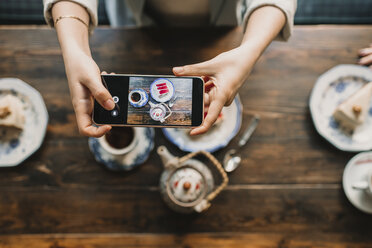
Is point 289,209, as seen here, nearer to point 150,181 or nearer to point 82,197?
point 150,181

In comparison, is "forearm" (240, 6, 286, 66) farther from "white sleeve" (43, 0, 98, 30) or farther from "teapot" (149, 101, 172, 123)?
"white sleeve" (43, 0, 98, 30)

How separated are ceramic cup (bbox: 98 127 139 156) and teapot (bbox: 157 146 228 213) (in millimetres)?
114

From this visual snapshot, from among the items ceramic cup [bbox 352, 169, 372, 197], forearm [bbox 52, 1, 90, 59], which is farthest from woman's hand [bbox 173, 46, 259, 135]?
ceramic cup [bbox 352, 169, 372, 197]

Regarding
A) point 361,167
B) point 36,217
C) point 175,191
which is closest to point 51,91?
point 36,217

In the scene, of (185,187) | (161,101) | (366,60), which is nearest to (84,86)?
(161,101)

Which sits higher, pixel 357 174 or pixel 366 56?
pixel 366 56

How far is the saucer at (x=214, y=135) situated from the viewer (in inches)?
37.5

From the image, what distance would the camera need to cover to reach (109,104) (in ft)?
2.23

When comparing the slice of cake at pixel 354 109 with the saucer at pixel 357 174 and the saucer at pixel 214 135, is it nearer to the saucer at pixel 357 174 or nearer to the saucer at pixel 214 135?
the saucer at pixel 357 174

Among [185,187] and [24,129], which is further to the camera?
[24,129]

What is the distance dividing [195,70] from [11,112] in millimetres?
675

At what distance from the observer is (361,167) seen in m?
0.95

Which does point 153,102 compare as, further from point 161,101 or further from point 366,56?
point 366,56

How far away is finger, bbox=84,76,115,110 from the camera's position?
659 mm
